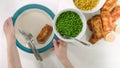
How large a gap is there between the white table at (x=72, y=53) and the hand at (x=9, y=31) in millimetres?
24

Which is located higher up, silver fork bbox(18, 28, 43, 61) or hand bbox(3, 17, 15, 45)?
hand bbox(3, 17, 15, 45)

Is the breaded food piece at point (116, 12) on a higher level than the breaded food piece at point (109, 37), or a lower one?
higher

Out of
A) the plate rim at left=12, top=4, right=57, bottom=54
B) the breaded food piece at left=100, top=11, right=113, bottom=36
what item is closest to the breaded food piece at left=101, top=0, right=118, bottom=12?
the breaded food piece at left=100, top=11, right=113, bottom=36

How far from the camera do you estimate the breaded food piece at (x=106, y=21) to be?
81 cm

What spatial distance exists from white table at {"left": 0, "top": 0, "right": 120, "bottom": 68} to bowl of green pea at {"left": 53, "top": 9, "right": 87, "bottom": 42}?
6 cm

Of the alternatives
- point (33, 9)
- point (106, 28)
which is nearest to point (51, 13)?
point (33, 9)

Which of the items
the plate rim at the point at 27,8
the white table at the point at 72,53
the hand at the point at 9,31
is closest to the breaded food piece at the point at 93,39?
the white table at the point at 72,53

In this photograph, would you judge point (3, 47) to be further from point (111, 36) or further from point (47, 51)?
point (111, 36)

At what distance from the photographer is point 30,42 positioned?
31.3 inches

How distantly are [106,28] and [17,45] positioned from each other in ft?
0.95

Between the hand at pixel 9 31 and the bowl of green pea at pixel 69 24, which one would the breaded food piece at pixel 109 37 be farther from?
the hand at pixel 9 31

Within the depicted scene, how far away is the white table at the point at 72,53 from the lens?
2.72 feet

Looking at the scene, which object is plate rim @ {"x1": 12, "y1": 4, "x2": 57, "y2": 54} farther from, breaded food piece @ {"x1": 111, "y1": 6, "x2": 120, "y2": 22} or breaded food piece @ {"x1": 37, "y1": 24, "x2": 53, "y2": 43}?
breaded food piece @ {"x1": 111, "y1": 6, "x2": 120, "y2": 22}

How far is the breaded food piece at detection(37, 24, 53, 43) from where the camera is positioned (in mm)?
812
